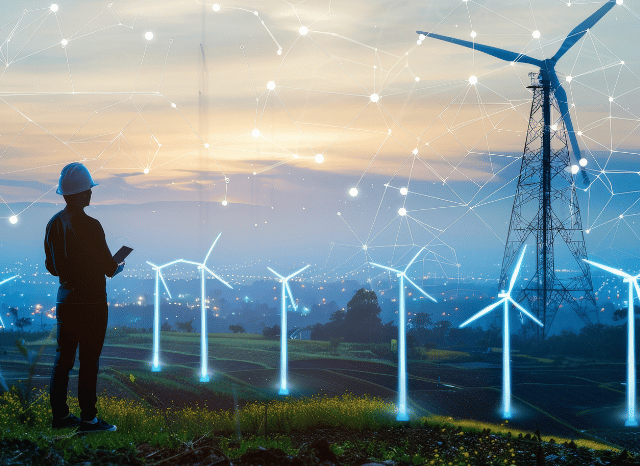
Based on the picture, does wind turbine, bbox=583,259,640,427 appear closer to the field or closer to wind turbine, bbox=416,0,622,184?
the field

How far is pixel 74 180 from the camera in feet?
35.0

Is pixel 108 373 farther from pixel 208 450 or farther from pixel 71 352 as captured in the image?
pixel 208 450

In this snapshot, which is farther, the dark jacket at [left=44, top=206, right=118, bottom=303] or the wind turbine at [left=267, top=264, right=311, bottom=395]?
the wind turbine at [left=267, top=264, right=311, bottom=395]

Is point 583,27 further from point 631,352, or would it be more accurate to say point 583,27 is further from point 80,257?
point 80,257

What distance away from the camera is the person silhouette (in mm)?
10672

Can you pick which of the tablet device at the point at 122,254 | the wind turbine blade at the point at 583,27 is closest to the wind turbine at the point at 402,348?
the tablet device at the point at 122,254

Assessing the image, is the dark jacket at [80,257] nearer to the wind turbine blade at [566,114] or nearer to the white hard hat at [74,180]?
the white hard hat at [74,180]

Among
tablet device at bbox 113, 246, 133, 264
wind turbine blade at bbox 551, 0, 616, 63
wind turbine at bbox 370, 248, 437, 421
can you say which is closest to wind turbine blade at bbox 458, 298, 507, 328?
wind turbine at bbox 370, 248, 437, 421

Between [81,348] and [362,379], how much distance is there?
11766 millimetres

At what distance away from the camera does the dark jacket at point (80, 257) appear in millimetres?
10664

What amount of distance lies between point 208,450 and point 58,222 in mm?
4782

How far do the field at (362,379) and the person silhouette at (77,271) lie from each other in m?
2.95

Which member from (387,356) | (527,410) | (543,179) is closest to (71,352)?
(527,410)

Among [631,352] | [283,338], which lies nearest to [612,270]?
[631,352]
